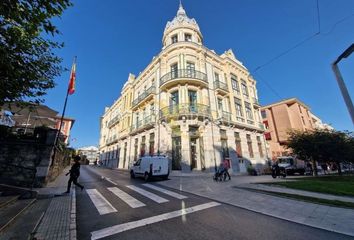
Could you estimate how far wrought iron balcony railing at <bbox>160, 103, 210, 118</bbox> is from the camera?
1797 cm

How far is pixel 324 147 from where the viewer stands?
16.9m

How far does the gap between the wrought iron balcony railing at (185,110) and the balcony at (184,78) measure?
2738 millimetres

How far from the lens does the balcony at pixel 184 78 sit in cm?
1889

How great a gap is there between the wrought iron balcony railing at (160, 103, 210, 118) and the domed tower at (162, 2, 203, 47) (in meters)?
8.99

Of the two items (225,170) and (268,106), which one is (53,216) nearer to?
(225,170)

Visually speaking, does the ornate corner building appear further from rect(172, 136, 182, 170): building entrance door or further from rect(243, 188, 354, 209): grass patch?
rect(243, 188, 354, 209): grass patch

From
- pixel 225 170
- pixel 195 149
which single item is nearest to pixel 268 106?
pixel 195 149

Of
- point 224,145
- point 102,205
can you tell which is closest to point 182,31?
Answer: point 224,145

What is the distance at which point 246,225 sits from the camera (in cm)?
446

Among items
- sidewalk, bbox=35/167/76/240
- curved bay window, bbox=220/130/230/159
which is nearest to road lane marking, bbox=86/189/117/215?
sidewalk, bbox=35/167/76/240

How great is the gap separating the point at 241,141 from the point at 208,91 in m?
7.88

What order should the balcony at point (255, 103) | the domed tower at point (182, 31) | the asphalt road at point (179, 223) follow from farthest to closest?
the balcony at point (255, 103) < the domed tower at point (182, 31) < the asphalt road at point (179, 223)

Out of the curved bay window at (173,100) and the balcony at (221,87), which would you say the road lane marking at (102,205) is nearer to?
the curved bay window at (173,100)

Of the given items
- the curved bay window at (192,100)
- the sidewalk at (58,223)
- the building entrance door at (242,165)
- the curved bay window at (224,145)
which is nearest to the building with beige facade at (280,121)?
the building entrance door at (242,165)
